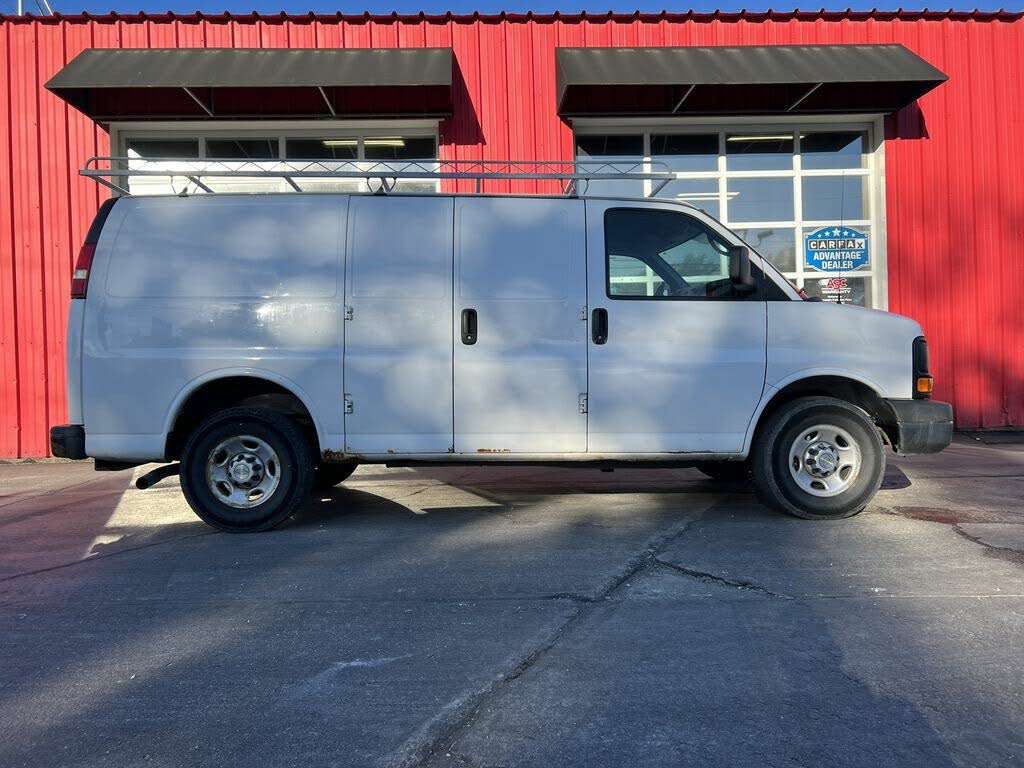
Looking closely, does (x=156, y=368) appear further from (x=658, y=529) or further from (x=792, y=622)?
(x=792, y=622)

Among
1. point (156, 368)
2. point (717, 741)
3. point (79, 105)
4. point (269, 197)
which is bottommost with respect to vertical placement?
point (717, 741)

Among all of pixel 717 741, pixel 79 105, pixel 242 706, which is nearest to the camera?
pixel 717 741

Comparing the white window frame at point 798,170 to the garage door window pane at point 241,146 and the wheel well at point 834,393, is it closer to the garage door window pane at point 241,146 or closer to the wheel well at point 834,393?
the garage door window pane at point 241,146

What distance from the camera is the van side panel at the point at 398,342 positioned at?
527 centimetres

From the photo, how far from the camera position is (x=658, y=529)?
17.4 feet

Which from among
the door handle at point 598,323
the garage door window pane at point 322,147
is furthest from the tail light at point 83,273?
the garage door window pane at point 322,147

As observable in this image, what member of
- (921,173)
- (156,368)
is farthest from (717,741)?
(921,173)

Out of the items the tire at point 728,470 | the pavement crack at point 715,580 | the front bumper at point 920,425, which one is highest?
the front bumper at point 920,425

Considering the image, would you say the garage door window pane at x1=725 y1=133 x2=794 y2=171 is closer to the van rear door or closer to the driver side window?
the driver side window

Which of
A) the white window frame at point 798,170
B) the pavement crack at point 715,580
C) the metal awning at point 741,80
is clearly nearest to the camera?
the pavement crack at point 715,580

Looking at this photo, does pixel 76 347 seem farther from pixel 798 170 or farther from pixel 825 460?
pixel 798 170

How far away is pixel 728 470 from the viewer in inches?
258

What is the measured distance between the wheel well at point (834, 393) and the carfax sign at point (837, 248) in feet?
18.1

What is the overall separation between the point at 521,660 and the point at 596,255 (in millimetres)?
3119
